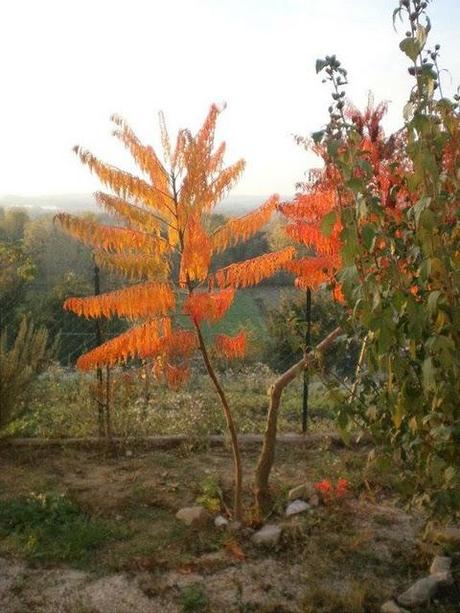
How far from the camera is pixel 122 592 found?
169 inches

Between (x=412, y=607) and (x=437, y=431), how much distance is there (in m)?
1.50

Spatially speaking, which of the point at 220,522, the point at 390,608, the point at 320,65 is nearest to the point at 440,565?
the point at 390,608

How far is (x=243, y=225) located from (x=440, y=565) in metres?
2.69

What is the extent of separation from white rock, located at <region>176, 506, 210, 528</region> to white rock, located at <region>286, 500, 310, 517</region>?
2.20 feet

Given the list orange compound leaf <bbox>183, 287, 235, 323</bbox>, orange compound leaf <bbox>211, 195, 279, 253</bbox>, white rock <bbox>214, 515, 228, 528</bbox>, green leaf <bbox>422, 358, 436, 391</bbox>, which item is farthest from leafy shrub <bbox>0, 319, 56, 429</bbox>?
green leaf <bbox>422, 358, 436, 391</bbox>

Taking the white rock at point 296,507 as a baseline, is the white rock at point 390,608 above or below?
below

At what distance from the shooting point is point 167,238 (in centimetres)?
473

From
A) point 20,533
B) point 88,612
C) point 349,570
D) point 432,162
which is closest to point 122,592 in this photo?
point 88,612

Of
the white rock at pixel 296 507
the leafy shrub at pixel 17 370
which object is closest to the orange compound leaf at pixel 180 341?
the white rock at pixel 296 507

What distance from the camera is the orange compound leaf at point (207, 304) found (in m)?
4.48

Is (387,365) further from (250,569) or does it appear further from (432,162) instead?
(250,569)

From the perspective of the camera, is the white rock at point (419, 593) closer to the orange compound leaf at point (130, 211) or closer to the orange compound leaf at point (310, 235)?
the orange compound leaf at point (310, 235)

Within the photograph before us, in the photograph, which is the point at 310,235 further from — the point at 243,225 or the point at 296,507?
the point at 296,507

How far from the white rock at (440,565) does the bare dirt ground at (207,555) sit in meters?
0.14
